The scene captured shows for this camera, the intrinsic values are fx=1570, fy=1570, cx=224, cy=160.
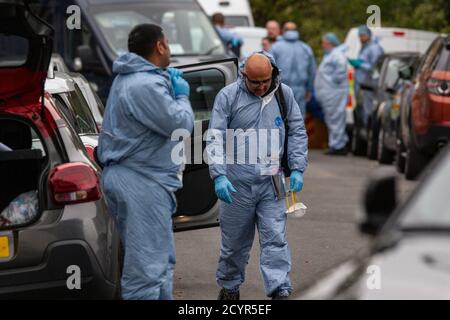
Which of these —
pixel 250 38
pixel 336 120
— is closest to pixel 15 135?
pixel 336 120

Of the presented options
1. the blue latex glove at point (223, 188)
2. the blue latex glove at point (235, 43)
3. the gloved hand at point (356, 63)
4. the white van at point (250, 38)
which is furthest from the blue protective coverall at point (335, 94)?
the blue latex glove at point (223, 188)

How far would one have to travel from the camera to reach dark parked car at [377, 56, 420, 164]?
66.3 ft

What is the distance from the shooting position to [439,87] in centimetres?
1702

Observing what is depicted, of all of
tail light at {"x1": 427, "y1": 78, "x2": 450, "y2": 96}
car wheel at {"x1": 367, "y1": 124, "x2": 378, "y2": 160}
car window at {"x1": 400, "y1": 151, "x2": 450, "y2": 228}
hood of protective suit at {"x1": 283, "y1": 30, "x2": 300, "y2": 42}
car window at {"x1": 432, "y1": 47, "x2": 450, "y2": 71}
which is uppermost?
car window at {"x1": 400, "y1": 151, "x2": 450, "y2": 228}

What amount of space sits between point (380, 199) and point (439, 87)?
35.8 feet

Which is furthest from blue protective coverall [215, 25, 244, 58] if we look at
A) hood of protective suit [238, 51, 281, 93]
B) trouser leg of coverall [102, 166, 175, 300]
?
trouser leg of coverall [102, 166, 175, 300]

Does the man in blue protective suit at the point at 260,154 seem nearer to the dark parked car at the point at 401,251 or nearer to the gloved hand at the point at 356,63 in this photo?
the dark parked car at the point at 401,251

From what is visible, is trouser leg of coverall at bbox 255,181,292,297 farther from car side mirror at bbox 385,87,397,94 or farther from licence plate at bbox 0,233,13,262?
car side mirror at bbox 385,87,397,94

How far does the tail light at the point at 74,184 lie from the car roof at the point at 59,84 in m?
2.42

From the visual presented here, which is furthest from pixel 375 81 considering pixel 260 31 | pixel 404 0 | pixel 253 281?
pixel 253 281

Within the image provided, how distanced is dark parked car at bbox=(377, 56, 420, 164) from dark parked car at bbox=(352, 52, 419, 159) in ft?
0.74

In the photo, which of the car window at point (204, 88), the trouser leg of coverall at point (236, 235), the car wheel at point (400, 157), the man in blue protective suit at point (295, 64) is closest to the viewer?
the trouser leg of coverall at point (236, 235)

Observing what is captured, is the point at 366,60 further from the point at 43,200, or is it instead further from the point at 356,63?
the point at 43,200

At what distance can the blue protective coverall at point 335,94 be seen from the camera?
23719mm
